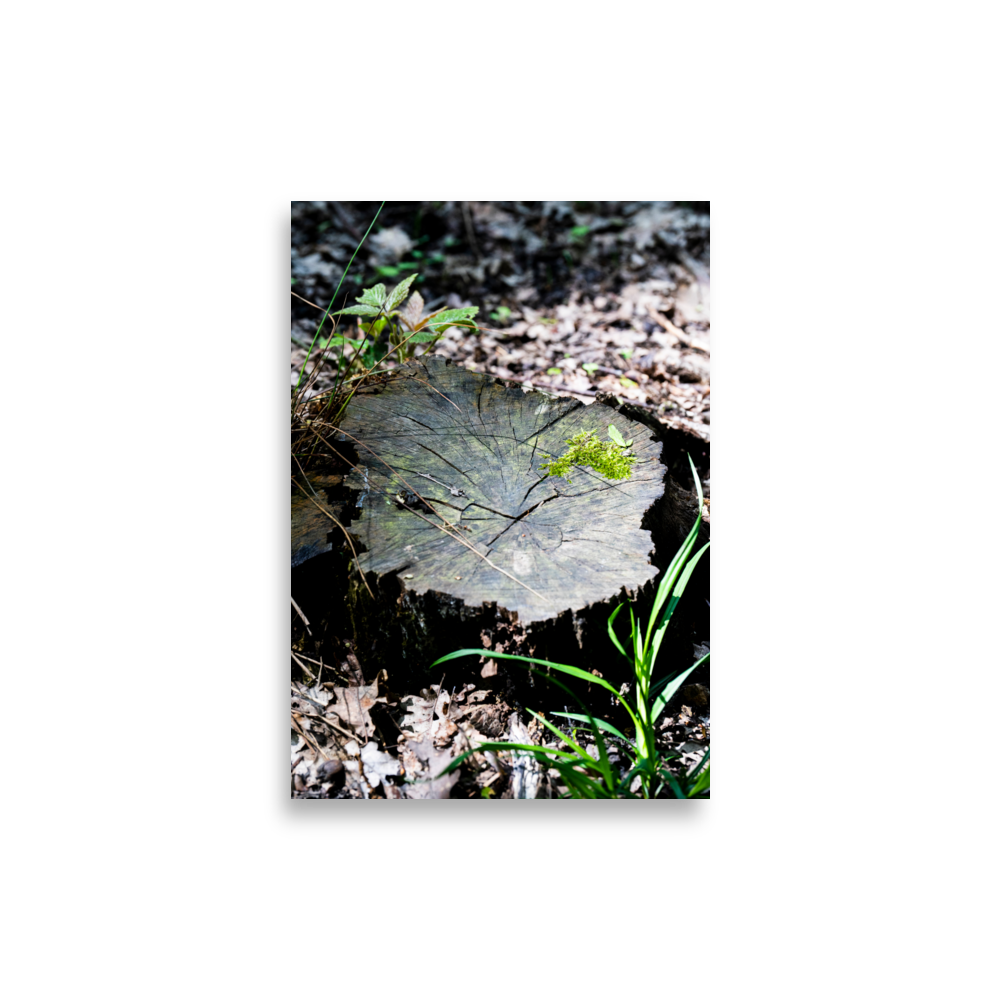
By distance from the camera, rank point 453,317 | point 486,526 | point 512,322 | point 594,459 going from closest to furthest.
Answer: point 486,526
point 594,459
point 453,317
point 512,322

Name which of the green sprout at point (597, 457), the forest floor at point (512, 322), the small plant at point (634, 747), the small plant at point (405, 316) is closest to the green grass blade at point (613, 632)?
the small plant at point (634, 747)

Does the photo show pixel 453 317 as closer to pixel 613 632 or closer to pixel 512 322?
pixel 613 632

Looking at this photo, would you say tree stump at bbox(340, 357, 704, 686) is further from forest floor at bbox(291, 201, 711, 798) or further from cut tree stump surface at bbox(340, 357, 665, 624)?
forest floor at bbox(291, 201, 711, 798)

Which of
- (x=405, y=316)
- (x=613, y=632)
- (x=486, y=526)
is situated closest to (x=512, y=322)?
(x=405, y=316)

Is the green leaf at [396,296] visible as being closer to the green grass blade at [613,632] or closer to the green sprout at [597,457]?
the green sprout at [597,457]

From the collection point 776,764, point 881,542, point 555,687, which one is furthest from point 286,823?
point 881,542

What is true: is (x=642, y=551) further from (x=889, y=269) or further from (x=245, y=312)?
(x=245, y=312)
